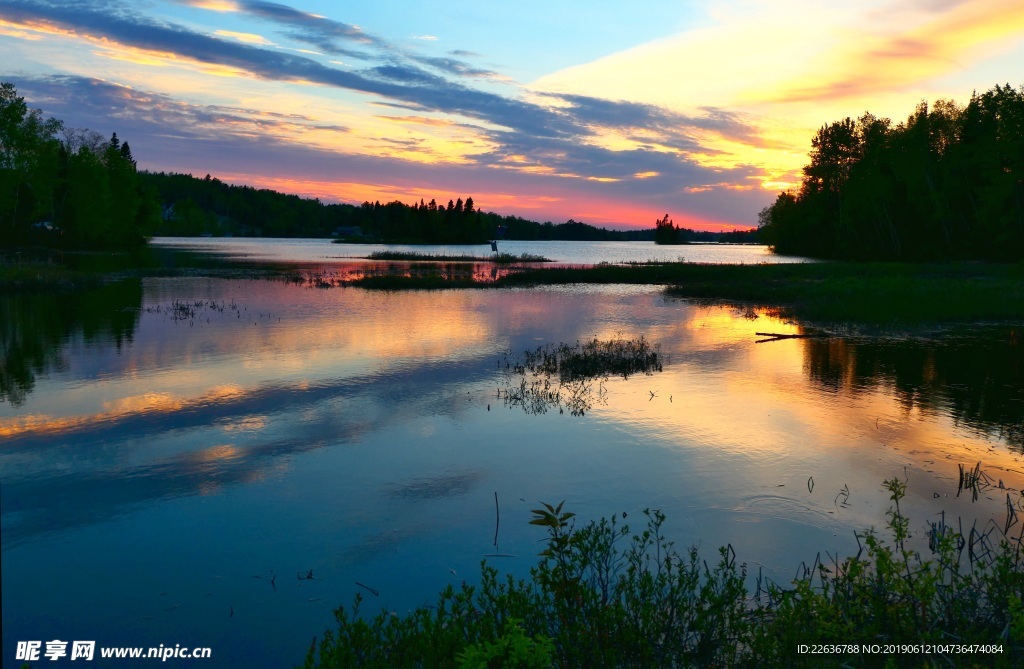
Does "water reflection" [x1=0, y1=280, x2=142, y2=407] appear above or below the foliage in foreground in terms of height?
below

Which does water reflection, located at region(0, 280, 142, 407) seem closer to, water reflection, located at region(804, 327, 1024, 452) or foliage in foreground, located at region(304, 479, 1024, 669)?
foliage in foreground, located at region(304, 479, 1024, 669)

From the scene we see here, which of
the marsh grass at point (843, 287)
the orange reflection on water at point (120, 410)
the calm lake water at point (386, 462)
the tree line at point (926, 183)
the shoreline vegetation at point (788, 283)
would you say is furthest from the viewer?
the tree line at point (926, 183)

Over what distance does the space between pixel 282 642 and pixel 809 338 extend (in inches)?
1031

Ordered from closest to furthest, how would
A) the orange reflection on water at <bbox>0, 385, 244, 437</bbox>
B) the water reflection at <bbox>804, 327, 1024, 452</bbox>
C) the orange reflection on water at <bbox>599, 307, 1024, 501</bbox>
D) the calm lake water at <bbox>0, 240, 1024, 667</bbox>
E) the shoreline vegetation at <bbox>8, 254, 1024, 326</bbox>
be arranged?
the calm lake water at <bbox>0, 240, 1024, 667</bbox> → the orange reflection on water at <bbox>599, 307, 1024, 501</bbox> → the orange reflection on water at <bbox>0, 385, 244, 437</bbox> → the water reflection at <bbox>804, 327, 1024, 452</bbox> → the shoreline vegetation at <bbox>8, 254, 1024, 326</bbox>

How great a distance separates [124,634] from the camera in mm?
6746

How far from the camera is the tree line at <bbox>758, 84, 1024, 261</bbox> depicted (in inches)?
2571

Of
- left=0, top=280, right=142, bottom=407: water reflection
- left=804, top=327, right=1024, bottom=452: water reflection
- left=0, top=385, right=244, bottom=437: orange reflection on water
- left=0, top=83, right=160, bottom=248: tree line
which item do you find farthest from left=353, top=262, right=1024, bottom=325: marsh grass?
left=0, top=83, right=160, bottom=248: tree line

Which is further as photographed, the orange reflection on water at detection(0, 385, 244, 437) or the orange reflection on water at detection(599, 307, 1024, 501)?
the orange reflection on water at detection(0, 385, 244, 437)

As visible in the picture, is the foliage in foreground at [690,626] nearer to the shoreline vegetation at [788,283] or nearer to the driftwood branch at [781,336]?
the driftwood branch at [781,336]

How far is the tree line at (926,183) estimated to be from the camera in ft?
214

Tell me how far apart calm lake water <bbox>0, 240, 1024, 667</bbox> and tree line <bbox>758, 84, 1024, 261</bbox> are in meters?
53.5

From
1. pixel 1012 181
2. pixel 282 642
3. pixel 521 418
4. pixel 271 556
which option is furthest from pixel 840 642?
pixel 1012 181

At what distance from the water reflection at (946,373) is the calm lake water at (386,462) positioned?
0.13m

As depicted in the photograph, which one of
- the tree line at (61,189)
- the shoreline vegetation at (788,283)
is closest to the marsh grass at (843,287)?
the shoreline vegetation at (788,283)
